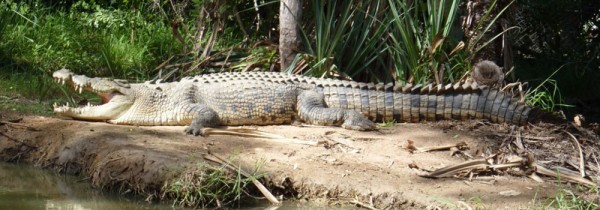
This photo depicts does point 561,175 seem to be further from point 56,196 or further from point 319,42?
point 56,196

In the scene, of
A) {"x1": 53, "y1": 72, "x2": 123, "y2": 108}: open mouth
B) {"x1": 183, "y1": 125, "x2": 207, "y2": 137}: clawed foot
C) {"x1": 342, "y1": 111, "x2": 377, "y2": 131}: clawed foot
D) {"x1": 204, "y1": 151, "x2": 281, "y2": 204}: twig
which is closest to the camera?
{"x1": 204, "y1": 151, "x2": 281, "y2": 204}: twig

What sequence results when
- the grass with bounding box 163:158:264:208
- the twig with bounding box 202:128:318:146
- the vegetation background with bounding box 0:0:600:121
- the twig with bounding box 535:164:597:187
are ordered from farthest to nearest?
the vegetation background with bounding box 0:0:600:121
the twig with bounding box 202:128:318:146
the twig with bounding box 535:164:597:187
the grass with bounding box 163:158:264:208

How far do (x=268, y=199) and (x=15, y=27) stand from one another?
5051 mm

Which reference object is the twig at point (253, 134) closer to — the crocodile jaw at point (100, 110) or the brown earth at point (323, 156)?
the brown earth at point (323, 156)

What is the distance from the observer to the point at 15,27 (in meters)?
9.12

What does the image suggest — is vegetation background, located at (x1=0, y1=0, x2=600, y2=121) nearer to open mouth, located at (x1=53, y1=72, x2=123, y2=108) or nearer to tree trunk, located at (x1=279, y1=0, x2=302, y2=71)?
tree trunk, located at (x1=279, y1=0, x2=302, y2=71)

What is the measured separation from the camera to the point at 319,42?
7980 mm

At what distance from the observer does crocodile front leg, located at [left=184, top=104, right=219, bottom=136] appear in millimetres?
6730

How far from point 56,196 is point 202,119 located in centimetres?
171

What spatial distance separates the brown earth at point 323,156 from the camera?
5.38 m

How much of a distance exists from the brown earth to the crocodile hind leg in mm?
128

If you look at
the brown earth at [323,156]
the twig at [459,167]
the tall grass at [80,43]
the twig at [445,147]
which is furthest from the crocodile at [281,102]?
the twig at [459,167]

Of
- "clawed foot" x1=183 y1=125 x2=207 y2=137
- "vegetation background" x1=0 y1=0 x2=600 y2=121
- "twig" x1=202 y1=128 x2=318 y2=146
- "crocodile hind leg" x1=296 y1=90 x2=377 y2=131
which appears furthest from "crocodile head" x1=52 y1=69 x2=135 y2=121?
"crocodile hind leg" x1=296 y1=90 x2=377 y2=131

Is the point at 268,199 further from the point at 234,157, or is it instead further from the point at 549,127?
the point at 549,127
